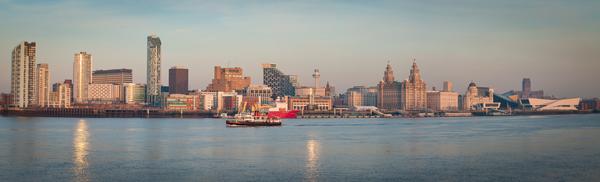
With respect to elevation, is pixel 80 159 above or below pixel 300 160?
above

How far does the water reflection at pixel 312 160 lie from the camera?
51719 mm

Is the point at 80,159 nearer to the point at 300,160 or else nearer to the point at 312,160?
the point at 300,160

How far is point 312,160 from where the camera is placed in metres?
62.0

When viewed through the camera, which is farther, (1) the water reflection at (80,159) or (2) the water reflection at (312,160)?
(2) the water reflection at (312,160)

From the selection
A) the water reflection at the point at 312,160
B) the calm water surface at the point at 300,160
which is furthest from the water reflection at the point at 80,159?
the water reflection at the point at 312,160

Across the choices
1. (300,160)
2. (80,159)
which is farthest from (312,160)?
(80,159)

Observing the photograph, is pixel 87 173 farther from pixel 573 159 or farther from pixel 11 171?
pixel 573 159

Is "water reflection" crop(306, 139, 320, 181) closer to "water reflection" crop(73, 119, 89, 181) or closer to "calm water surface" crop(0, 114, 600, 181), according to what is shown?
"calm water surface" crop(0, 114, 600, 181)

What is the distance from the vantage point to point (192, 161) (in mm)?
60969

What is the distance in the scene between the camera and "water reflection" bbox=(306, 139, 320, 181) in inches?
Answer: 2036

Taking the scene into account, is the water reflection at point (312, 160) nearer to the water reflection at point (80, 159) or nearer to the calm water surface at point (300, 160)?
the calm water surface at point (300, 160)

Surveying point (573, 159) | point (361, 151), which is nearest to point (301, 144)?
point (361, 151)

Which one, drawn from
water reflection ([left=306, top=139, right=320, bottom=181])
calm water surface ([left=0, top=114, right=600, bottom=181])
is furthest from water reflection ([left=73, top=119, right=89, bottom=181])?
water reflection ([left=306, top=139, right=320, bottom=181])

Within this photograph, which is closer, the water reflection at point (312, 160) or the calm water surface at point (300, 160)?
the calm water surface at point (300, 160)
